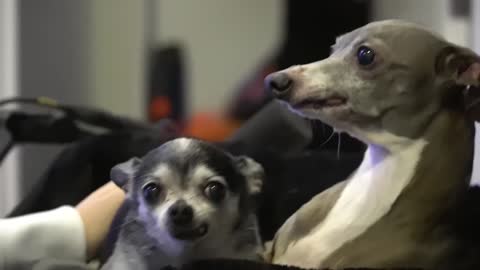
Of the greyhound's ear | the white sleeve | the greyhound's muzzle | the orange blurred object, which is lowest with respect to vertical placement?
the orange blurred object

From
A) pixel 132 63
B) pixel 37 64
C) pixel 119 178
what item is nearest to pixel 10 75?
pixel 37 64

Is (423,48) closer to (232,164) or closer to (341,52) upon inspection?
(341,52)

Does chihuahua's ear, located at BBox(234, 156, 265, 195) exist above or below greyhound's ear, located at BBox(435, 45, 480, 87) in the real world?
below

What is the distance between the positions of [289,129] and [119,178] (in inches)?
10.8

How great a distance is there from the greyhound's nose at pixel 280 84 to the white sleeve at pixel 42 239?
0.24 m

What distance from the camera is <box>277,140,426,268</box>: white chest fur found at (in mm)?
521

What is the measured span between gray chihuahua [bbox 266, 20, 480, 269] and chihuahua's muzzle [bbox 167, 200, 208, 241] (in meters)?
0.07

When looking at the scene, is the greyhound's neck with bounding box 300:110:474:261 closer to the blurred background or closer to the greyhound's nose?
the greyhound's nose

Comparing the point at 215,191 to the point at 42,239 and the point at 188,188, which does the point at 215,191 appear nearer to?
the point at 188,188

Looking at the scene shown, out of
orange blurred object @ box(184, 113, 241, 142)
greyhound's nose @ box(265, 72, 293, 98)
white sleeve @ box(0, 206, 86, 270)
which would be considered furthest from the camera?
orange blurred object @ box(184, 113, 241, 142)

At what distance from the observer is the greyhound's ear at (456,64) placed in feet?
1.65

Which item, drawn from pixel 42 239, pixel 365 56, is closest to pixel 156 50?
pixel 42 239

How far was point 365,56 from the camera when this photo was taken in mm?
508

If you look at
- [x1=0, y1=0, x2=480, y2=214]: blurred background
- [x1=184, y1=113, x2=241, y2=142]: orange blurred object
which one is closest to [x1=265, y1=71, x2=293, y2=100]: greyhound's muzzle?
[x1=184, y1=113, x2=241, y2=142]: orange blurred object
